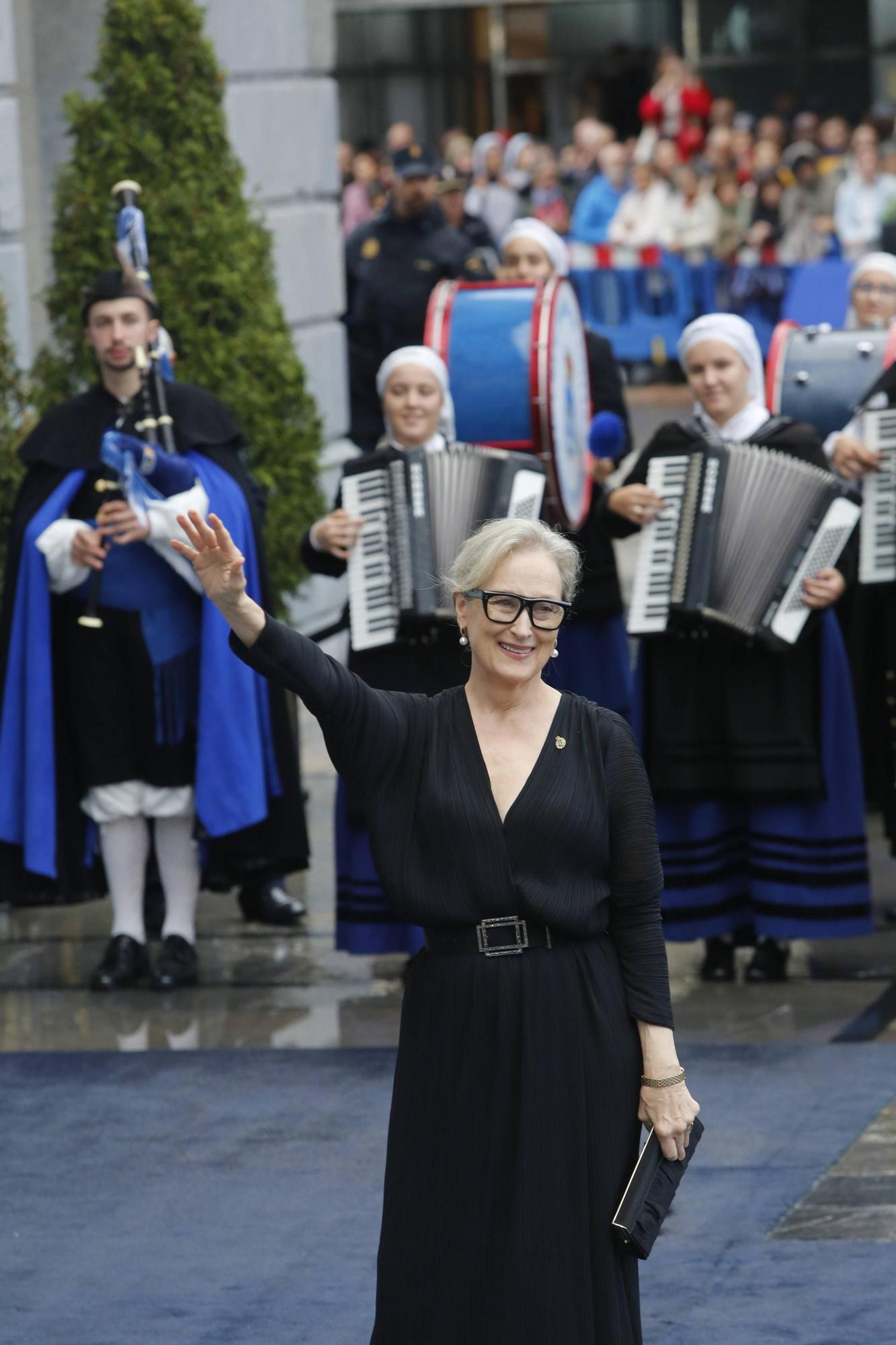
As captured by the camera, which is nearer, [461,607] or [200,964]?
[461,607]

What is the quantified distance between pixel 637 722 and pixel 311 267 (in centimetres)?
547

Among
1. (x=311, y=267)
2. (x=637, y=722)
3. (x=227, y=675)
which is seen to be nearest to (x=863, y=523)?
(x=637, y=722)

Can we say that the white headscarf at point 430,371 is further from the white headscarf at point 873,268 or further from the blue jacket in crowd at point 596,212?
the blue jacket in crowd at point 596,212

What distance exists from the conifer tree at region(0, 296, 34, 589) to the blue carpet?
6.56ft

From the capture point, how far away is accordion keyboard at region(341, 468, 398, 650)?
673 cm

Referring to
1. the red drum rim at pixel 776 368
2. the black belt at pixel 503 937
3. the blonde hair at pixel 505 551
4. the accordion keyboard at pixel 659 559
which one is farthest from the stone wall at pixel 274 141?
the black belt at pixel 503 937

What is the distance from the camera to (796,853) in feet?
22.9

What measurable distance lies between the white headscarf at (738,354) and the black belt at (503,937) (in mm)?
3354

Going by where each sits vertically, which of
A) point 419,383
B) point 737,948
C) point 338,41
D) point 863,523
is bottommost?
point 737,948

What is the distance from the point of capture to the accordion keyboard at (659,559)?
22.4 ft

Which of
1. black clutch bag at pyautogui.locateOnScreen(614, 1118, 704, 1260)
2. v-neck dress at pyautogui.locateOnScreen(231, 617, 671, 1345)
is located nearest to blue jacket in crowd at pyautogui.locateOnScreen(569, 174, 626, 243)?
v-neck dress at pyautogui.locateOnScreen(231, 617, 671, 1345)

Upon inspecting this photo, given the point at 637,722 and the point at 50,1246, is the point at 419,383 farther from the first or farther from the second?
the point at 50,1246

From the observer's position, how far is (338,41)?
30844mm

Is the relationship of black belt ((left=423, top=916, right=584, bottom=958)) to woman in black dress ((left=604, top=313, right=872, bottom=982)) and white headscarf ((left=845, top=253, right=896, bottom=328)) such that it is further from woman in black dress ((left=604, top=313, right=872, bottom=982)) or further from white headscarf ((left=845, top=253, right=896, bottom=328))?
white headscarf ((left=845, top=253, right=896, bottom=328))
